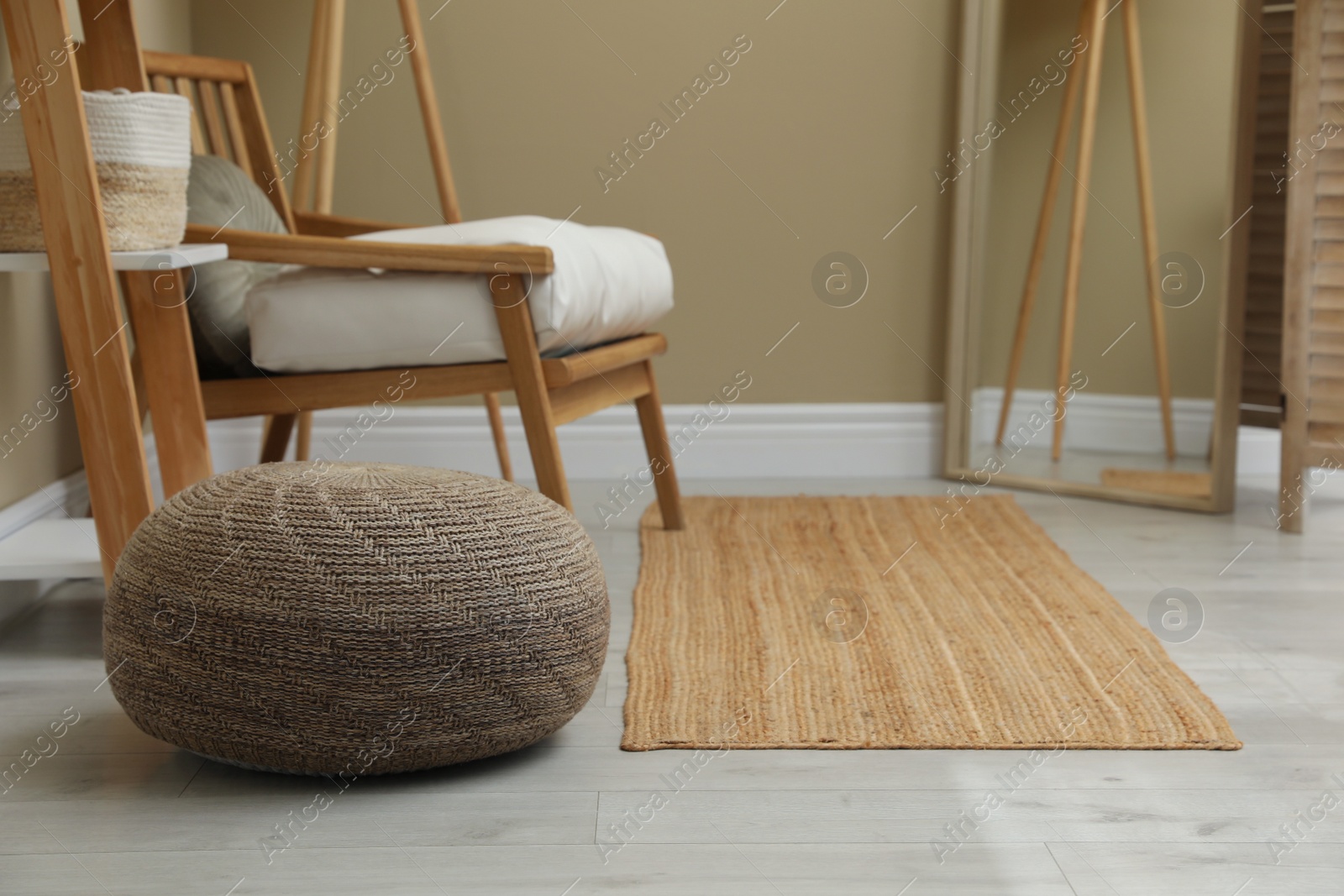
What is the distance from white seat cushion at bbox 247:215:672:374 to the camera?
4.85ft

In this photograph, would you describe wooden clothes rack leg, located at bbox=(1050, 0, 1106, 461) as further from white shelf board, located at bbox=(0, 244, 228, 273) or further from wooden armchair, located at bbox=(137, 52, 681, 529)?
white shelf board, located at bbox=(0, 244, 228, 273)

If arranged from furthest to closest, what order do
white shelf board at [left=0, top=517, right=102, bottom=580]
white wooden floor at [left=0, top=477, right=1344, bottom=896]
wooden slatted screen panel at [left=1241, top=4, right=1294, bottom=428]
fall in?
wooden slatted screen panel at [left=1241, top=4, right=1294, bottom=428]
white shelf board at [left=0, top=517, right=102, bottom=580]
white wooden floor at [left=0, top=477, right=1344, bottom=896]

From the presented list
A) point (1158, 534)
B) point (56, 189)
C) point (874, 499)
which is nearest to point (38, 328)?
point (56, 189)

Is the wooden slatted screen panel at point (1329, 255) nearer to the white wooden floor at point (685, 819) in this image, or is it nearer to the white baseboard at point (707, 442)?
the white baseboard at point (707, 442)

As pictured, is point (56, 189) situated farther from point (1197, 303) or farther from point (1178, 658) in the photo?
point (1197, 303)

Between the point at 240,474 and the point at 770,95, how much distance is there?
1685 millimetres

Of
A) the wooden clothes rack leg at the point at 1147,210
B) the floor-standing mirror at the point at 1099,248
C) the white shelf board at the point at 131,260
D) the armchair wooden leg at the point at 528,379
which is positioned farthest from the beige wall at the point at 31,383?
the wooden clothes rack leg at the point at 1147,210

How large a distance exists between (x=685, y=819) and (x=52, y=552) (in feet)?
2.80

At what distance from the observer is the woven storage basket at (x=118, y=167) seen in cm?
123

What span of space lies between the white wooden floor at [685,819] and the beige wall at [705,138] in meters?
1.38

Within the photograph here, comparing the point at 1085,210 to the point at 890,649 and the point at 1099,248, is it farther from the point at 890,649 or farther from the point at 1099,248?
the point at 890,649

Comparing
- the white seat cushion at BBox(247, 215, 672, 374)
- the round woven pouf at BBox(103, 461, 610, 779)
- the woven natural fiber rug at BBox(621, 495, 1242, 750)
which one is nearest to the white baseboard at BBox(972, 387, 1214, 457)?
the woven natural fiber rug at BBox(621, 495, 1242, 750)

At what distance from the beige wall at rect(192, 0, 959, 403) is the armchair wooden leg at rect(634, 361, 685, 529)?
55cm

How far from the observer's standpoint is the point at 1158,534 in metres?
2.03
